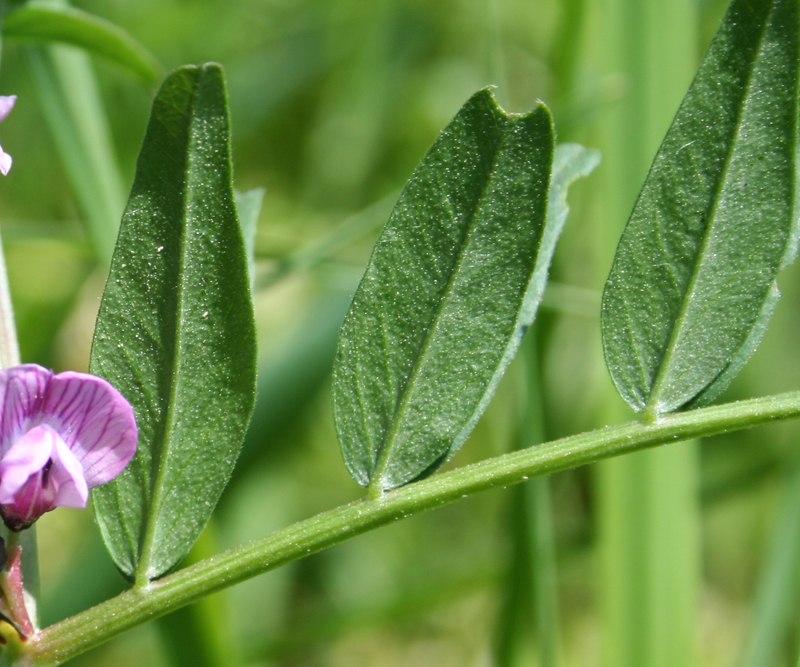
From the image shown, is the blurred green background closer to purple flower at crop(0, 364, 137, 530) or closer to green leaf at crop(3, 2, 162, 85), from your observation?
green leaf at crop(3, 2, 162, 85)

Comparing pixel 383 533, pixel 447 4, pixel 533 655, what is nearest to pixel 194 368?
pixel 533 655

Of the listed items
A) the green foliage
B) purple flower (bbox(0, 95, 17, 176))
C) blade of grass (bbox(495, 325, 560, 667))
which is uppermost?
purple flower (bbox(0, 95, 17, 176))

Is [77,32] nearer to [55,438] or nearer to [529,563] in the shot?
[55,438]

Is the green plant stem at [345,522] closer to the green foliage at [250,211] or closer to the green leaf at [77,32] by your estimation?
the green foliage at [250,211]

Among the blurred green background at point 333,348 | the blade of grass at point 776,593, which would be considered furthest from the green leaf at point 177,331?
the blade of grass at point 776,593

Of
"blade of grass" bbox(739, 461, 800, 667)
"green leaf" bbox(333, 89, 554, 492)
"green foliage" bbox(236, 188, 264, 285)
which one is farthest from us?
"blade of grass" bbox(739, 461, 800, 667)

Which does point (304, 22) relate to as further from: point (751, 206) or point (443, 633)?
point (751, 206)

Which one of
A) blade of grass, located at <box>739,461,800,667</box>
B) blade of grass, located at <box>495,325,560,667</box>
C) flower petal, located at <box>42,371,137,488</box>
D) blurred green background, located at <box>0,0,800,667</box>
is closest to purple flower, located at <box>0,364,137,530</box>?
flower petal, located at <box>42,371,137,488</box>
